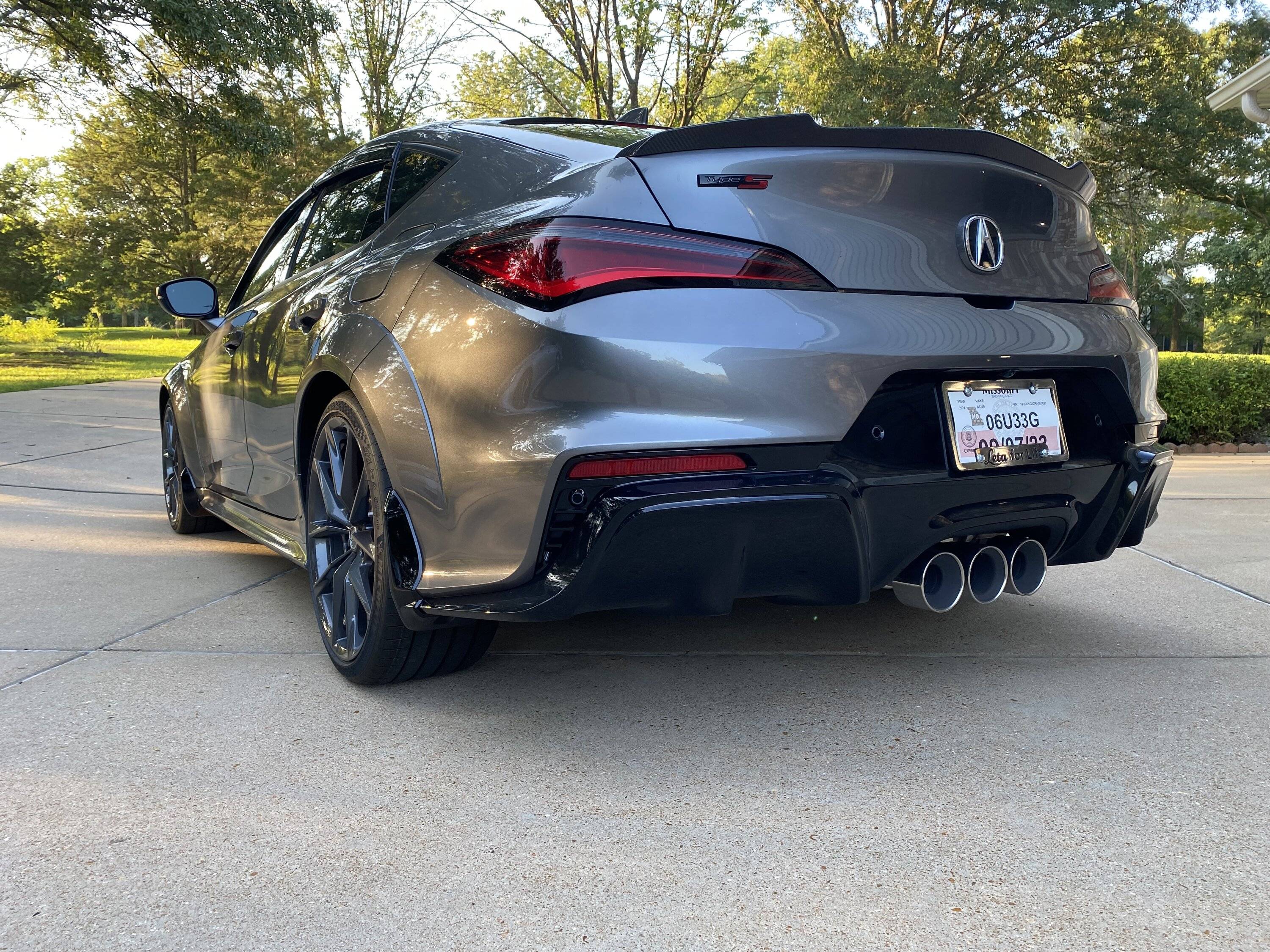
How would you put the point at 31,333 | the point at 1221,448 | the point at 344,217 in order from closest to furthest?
the point at 344,217, the point at 1221,448, the point at 31,333

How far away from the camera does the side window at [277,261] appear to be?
3926 mm

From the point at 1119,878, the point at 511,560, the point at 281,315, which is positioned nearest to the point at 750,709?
the point at 511,560

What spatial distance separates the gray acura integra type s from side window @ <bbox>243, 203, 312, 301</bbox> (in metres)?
1.11

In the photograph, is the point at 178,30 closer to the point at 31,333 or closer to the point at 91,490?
the point at 91,490

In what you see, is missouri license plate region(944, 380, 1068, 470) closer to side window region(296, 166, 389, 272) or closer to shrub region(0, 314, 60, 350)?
side window region(296, 166, 389, 272)

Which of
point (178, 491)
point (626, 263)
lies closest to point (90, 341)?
point (178, 491)

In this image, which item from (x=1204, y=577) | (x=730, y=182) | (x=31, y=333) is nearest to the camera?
(x=730, y=182)

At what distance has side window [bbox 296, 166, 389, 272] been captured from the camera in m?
3.21

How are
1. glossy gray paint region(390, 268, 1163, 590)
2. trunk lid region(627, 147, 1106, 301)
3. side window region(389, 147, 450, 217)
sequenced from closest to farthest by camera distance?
1. glossy gray paint region(390, 268, 1163, 590)
2. trunk lid region(627, 147, 1106, 301)
3. side window region(389, 147, 450, 217)

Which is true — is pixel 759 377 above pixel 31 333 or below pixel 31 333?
below

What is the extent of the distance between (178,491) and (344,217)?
2256mm

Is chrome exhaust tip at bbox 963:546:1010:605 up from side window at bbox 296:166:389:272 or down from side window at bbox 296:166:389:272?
down

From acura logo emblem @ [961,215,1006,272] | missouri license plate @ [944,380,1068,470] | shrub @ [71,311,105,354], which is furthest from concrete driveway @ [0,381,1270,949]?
shrub @ [71,311,105,354]

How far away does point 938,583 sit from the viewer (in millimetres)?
2594
